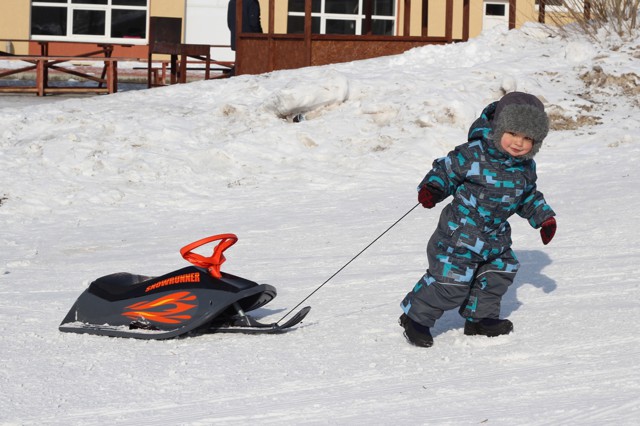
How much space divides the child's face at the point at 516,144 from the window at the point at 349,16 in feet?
75.6

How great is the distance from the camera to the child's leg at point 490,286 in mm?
5078

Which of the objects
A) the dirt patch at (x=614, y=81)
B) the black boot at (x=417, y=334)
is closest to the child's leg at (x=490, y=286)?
the black boot at (x=417, y=334)

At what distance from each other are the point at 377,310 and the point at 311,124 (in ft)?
19.8

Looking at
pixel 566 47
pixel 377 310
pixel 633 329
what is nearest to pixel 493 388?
pixel 633 329

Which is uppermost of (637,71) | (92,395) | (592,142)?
(637,71)

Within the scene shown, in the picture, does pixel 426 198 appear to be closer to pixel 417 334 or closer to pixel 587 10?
pixel 417 334

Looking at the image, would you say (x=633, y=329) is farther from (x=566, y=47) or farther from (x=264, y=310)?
(x=566, y=47)

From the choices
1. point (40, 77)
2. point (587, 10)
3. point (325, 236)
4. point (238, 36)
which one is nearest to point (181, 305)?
point (325, 236)

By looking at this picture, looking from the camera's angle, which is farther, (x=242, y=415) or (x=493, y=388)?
(x=493, y=388)

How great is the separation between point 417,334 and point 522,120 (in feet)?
3.64

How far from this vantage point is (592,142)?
10891 mm

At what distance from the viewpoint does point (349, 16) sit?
2792cm

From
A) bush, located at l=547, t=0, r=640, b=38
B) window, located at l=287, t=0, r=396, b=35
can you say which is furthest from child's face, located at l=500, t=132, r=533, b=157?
window, located at l=287, t=0, r=396, b=35

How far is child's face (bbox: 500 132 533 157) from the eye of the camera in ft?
16.0
